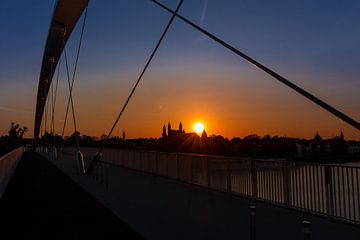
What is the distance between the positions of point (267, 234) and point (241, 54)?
3336 mm

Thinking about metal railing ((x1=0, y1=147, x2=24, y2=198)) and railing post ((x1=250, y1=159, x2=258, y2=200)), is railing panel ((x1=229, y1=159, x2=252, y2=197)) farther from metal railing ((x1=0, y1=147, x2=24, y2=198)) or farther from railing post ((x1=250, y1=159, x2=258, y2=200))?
metal railing ((x1=0, y1=147, x2=24, y2=198))

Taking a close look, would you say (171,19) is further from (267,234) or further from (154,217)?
(267,234)

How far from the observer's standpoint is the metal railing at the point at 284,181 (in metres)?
9.54

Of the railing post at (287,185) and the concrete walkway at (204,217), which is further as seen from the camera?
the railing post at (287,185)

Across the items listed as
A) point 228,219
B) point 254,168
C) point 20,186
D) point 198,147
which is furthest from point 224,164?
point 198,147

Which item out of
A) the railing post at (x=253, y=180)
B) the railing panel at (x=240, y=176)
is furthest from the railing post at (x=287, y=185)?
the railing panel at (x=240, y=176)

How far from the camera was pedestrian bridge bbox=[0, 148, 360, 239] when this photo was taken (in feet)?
29.2

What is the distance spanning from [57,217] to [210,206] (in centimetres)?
380

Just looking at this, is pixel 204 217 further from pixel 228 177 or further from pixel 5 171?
pixel 5 171

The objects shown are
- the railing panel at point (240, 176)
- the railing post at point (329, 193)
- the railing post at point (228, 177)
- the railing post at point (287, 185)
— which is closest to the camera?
the railing post at point (329, 193)

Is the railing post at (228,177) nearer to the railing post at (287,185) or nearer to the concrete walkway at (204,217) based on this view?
the concrete walkway at (204,217)

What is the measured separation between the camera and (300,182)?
35.8 ft

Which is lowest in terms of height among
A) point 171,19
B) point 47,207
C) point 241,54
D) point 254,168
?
point 47,207

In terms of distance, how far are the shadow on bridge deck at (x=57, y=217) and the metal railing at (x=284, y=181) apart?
383cm
